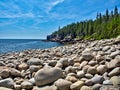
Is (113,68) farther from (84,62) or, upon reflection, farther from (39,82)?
(39,82)

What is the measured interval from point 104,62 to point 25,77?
2741 mm

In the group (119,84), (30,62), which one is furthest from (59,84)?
(30,62)

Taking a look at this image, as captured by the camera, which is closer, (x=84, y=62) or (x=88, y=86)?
(x=88, y=86)

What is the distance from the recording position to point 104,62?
8.35 metres

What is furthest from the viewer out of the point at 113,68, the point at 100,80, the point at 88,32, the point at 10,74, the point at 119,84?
the point at 88,32

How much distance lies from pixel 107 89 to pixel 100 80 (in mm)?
842

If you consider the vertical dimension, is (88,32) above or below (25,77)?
above

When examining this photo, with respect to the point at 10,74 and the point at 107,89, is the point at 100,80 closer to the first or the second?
the point at 107,89

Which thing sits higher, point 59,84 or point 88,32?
point 88,32

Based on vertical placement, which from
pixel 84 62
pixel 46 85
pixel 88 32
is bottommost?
pixel 46 85

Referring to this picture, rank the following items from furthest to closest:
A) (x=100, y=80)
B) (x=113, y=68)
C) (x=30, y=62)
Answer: (x=30, y=62) < (x=113, y=68) < (x=100, y=80)

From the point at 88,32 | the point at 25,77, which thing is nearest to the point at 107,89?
the point at 25,77

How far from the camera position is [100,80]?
673 centimetres

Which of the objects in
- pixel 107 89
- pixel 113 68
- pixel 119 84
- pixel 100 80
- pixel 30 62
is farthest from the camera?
pixel 30 62
